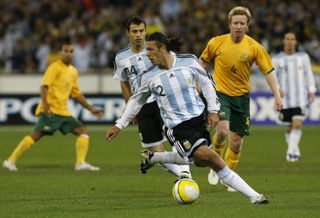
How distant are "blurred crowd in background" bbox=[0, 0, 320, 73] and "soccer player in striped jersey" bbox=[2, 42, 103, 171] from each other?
10325 mm

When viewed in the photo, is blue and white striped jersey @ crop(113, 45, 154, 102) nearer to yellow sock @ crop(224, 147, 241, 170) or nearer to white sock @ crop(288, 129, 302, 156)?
yellow sock @ crop(224, 147, 241, 170)

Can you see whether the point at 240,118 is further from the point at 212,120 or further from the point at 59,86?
the point at 59,86

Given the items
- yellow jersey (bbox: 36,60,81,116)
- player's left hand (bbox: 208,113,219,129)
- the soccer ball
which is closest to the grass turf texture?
the soccer ball

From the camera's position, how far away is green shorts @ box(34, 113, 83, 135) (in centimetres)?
1522

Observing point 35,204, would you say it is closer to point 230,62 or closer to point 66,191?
point 66,191

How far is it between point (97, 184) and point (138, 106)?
257 cm

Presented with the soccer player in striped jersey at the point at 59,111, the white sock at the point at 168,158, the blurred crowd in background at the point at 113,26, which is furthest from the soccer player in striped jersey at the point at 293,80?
the blurred crowd in background at the point at 113,26

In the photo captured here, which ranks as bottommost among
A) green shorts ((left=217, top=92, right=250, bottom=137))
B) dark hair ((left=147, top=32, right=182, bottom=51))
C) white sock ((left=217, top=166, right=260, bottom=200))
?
white sock ((left=217, top=166, right=260, bottom=200))

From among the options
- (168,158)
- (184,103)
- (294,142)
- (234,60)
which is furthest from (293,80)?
(184,103)

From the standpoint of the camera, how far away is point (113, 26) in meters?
27.3

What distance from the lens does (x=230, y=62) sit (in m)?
12.0

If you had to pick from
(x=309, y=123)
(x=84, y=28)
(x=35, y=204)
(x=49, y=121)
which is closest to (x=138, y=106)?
(x=35, y=204)

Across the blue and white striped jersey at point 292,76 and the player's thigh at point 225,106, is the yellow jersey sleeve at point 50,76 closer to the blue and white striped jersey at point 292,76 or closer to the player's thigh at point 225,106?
the player's thigh at point 225,106

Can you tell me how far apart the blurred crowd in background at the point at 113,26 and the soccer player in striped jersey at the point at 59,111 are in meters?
10.3
